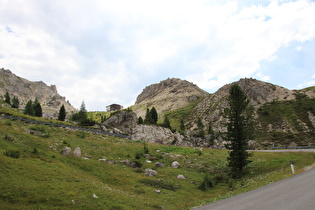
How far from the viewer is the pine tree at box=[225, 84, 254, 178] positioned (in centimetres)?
2970

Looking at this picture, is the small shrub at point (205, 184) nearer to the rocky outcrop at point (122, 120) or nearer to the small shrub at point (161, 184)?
the small shrub at point (161, 184)

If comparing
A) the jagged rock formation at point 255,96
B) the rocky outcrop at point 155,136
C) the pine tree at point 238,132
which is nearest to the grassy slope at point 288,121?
the jagged rock formation at point 255,96

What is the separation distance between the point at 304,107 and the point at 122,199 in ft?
505

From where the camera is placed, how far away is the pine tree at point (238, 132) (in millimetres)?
29703

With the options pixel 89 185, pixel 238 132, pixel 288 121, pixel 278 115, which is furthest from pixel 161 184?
pixel 278 115

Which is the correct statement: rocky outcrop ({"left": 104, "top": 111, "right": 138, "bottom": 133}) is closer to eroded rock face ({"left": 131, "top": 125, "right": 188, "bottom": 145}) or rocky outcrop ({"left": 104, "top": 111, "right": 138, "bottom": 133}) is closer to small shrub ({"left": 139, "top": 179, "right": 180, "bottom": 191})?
eroded rock face ({"left": 131, "top": 125, "right": 188, "bottom": 145})

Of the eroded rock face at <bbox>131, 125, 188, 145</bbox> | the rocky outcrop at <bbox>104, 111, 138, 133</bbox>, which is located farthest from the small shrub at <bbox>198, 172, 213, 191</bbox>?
the rocky outcrop at <bbox>104, 111, 138, 133</bbox>

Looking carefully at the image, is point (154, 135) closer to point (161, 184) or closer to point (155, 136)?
point (155, 136)

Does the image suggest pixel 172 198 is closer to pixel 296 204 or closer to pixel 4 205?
pixel 296 204

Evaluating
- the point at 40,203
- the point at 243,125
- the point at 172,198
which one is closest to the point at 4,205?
the point at 40,203

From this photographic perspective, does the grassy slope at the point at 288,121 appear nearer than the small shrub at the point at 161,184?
No

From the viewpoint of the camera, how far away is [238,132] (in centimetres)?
3072

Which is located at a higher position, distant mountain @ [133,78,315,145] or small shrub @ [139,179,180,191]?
distant mountain @ [133,78,315,145]

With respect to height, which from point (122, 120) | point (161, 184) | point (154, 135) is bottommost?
point (161, 184)
